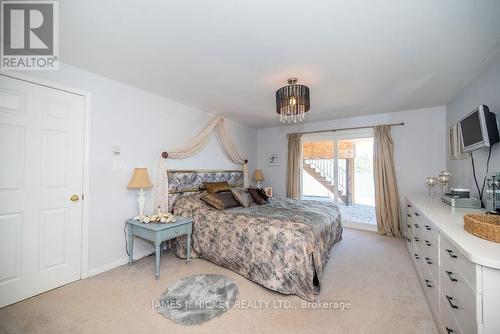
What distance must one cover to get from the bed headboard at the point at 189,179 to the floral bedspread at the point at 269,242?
188mm

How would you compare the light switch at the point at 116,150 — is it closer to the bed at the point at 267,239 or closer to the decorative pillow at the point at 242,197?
the bed at the point at 267,239

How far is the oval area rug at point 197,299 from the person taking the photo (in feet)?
6.04

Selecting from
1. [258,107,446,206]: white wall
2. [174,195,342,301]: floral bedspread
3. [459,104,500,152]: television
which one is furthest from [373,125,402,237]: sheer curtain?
[459,104,500,152]: television

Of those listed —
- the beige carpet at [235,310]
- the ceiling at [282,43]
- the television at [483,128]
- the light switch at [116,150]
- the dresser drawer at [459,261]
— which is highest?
the ceiling at [282,43]

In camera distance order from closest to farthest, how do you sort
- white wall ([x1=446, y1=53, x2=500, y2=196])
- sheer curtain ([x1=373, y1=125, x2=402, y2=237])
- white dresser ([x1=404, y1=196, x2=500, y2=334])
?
white dresser ([x1=404, y1=196, x2=500, y2=334]) → white wall ([x1=446, y1=53, x2=500, y2=196]) → sheer curtain ([x1=373, y1=125, x2=402, y2=237])

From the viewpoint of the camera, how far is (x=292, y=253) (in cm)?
219

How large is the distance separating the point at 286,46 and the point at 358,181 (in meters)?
3.82

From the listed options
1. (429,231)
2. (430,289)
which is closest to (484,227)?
(429,231)

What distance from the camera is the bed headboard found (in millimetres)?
3430

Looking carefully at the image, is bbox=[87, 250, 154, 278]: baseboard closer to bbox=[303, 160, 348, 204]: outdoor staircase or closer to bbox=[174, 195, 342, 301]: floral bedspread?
bbox=[174, 195, 342, 301]: floral bedspread

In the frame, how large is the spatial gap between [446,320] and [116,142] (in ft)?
12.6

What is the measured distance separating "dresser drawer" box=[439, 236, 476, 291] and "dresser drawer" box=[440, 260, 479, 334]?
3 centimetres

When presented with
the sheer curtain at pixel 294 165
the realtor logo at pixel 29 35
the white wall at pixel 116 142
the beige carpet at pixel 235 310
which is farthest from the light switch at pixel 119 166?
the sheer curtain at pixel 294 165

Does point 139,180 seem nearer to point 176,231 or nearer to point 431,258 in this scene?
point 176,231
